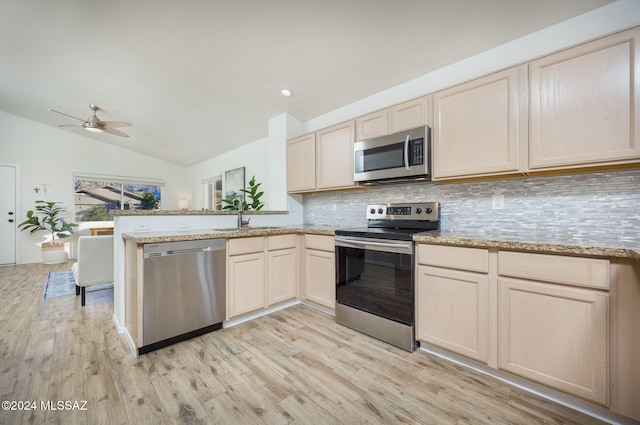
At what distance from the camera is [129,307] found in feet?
6.88

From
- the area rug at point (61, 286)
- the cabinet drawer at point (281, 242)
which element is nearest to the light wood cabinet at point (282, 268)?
the cabinet drawer at point (281, 242)

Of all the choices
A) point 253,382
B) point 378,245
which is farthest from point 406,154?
point 253,382

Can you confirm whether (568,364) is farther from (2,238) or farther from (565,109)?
(2,238)

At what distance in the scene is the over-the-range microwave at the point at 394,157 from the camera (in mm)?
2107

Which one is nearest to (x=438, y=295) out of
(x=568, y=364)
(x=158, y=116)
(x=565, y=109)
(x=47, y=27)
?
(x=568, y=364)

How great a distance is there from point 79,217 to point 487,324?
8.23 meters

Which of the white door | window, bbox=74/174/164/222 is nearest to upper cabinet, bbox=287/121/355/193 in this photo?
window, bbox=74/174/164/222

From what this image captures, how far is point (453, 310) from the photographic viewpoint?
1.74 meters

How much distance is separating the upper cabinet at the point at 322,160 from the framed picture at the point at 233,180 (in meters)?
2.44

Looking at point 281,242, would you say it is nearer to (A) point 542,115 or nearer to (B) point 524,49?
(A) point 542,115

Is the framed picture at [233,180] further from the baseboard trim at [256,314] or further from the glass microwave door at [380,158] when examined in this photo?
the glass microwave door at [380,158]

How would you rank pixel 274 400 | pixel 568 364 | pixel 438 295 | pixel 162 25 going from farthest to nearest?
pixel 162 25 < pixel 438 295 < pixel 274 400 < pixel 568 364

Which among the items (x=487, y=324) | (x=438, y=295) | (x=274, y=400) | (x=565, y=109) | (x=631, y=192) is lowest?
(x=274, y=400)

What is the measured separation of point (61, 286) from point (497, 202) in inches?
220
